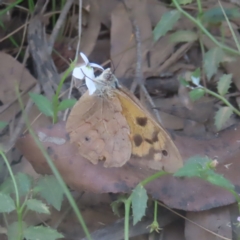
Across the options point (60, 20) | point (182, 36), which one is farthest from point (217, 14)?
point (60, 20)

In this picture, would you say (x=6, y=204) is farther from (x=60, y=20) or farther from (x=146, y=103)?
(x=60, y=20)

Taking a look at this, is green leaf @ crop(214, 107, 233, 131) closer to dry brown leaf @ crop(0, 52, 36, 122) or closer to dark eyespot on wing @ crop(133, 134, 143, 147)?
dark eyespot on wing @ crop(133, 134, 143, 147)

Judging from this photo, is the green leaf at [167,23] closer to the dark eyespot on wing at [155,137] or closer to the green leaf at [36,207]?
the dark eyespot on wing at [155,137]

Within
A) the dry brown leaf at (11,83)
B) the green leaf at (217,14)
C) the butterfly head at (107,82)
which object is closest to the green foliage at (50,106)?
the butterfly head at (107,82)

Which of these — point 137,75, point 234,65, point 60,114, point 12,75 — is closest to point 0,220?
point 60,114

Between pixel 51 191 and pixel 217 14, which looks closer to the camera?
pixel 51 191

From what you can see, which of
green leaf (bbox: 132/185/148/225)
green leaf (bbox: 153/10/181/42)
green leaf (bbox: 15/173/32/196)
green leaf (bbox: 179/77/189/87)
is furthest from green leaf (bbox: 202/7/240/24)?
green leaf (bbox: 15/173/32/196)
